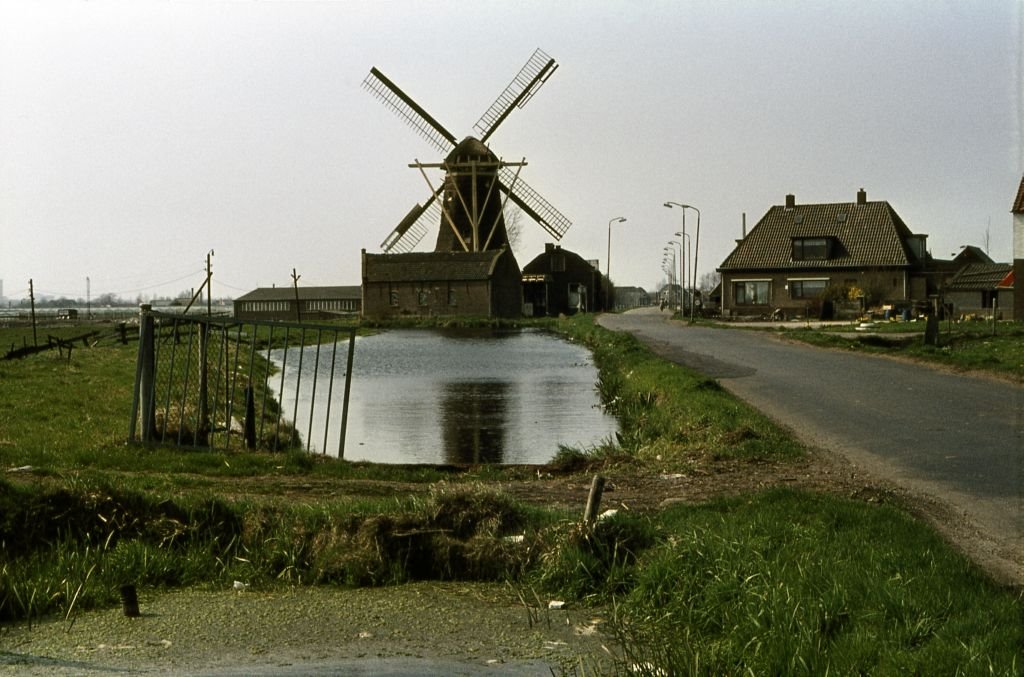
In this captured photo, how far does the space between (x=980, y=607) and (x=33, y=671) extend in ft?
18.3

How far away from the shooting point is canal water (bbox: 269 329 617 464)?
57.4 feet

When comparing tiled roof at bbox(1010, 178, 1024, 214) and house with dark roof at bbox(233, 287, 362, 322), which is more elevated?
tiled roof at bbox(1010, 178, 1024, 214)

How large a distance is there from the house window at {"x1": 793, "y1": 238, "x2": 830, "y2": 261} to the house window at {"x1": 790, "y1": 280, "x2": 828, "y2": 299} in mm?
1564

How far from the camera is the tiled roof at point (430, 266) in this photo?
77688mm

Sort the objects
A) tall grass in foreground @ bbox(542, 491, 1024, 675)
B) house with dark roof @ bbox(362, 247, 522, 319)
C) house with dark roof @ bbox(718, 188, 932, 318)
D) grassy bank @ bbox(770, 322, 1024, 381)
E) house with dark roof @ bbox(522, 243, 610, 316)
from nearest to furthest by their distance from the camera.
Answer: tall grass in foreground @ bbox(542, 491, 1024, 675), grassy bank @ bbox(770, 322, 1024, 381), house with dark roof @ bbox(718, 188, 932, 318), house with dark roof @ bbox(362, 247, 522, 319), house with dark roof @ bbox(522, 243, 610, 316)

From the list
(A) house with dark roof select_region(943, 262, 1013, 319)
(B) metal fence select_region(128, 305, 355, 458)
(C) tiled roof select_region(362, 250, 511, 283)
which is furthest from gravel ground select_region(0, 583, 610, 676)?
(C) tiled roof select_region(362, 250, 511, 283)

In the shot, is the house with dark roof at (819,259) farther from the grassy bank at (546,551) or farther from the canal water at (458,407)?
the grassy bank at (546,551)

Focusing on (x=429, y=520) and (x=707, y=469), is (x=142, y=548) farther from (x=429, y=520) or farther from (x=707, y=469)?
(x=707, y=469)

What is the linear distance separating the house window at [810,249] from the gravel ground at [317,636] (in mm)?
64917

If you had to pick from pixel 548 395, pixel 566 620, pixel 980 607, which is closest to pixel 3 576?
pixel 566 620

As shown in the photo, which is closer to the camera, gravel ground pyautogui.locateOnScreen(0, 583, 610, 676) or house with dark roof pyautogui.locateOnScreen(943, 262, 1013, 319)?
gravel ground pyautogui.locateOnScreen(0, 583, 610, 676)

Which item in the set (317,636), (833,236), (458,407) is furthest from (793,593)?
(833,236)

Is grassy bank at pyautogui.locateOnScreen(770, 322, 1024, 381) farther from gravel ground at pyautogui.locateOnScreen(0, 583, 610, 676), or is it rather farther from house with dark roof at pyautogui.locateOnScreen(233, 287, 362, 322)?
house with dark roof at pyautogui.locateOnScreen(233, 287, 362, 322)

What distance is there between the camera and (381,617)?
25.7 feet
